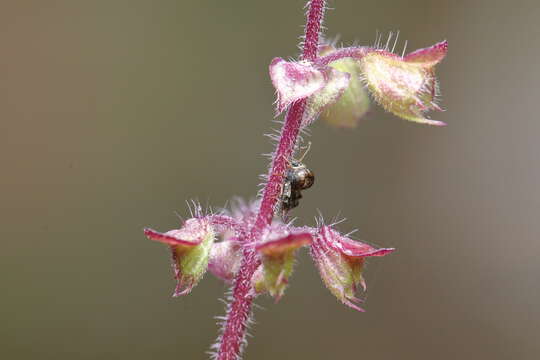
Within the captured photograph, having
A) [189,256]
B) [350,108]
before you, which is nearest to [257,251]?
[189,256]

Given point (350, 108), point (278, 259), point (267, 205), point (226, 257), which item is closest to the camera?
point (278, 259)

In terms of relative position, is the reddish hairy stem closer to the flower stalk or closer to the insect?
the flower stalk

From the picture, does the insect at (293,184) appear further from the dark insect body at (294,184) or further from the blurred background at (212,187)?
the blurred background at (212,187)

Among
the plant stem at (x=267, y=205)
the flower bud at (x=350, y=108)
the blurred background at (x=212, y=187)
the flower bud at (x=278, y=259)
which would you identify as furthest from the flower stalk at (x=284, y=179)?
the blurred background at (x=212, y=187)

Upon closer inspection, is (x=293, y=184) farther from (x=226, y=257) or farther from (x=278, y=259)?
(x=278, y=259)

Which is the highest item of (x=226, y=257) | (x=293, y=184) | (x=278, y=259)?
(x=293, y=184)
